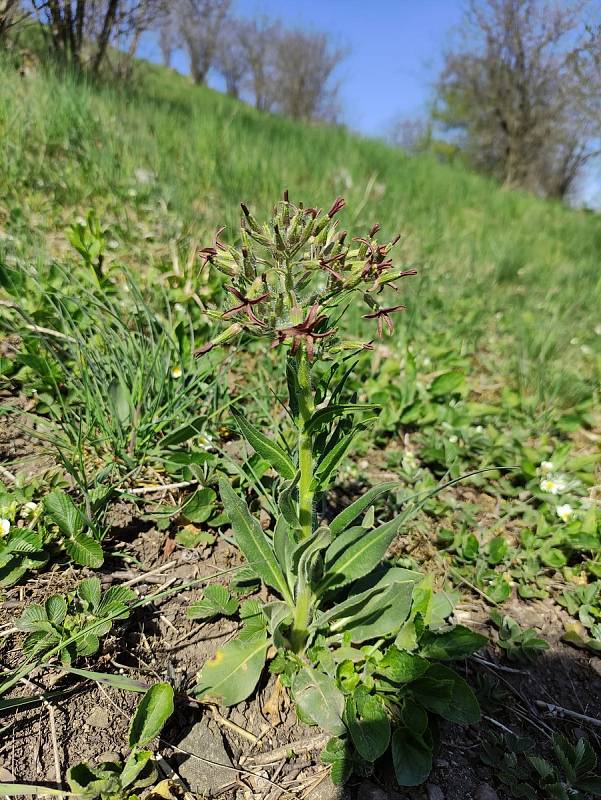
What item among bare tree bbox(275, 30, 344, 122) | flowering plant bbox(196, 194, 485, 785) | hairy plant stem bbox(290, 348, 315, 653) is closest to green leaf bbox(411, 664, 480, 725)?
flowering plant bbox(196, 194, 485, 785)

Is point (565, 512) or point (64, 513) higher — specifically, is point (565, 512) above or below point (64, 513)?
above

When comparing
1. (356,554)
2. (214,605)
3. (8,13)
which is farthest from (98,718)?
(8,13)

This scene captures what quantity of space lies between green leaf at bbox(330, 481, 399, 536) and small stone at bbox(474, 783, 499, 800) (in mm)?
675

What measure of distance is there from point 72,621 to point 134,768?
1.15 feet

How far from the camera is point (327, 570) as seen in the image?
51.8 inches

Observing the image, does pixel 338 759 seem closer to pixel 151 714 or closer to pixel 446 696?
pixel 446 696

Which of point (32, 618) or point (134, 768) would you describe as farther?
point (32, 618)

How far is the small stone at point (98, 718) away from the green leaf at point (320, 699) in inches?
17.1

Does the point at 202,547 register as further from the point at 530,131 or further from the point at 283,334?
the point at 530,131

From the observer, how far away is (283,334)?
926mm

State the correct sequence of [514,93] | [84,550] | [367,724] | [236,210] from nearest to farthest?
Answer: [367,724] → [84,550] → [236,210] → [514,93]

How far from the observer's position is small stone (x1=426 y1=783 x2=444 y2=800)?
46.1 inches

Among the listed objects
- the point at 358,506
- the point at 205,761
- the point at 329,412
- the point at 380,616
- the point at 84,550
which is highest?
the point at 329,412

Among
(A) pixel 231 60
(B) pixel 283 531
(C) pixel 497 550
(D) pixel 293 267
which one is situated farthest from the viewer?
(A) pixel 231 60
